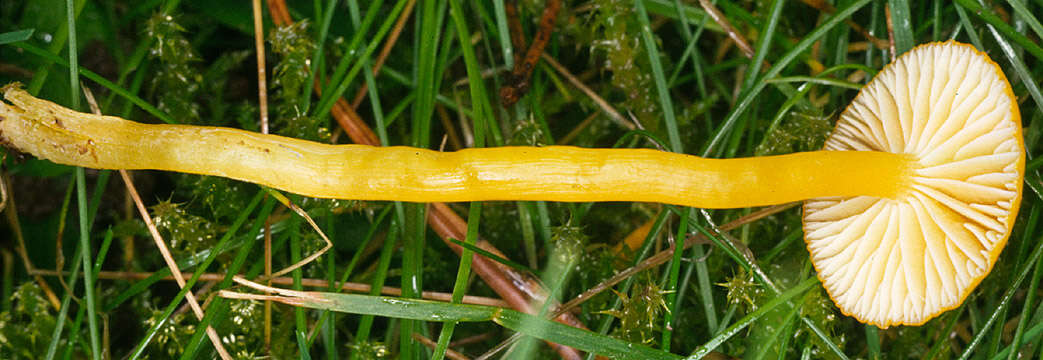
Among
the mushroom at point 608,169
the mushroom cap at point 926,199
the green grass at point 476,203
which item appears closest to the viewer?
the mushroom cap at point 926,199

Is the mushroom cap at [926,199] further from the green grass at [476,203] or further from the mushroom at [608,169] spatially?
the green grass at [476,203]

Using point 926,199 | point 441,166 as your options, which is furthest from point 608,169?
point 926,199

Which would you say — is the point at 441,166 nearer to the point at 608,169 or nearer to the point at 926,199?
the point at 608,169

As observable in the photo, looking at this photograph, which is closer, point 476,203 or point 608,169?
point 608,169

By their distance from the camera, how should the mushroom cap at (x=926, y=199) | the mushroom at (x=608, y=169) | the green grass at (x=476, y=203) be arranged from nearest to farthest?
the mushroom cap at (x=926, y=199) → the mushroom at (x=608, y=169) → the green grass at (x=476, y=203)

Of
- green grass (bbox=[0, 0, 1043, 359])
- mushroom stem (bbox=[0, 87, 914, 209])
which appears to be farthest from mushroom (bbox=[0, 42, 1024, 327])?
green grass (bbox=[0, 0, 1043, 359])

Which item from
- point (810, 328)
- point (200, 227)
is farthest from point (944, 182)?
point (200, 227)

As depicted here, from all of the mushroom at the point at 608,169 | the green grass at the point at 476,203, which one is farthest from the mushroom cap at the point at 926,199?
the green grass at the point at 476,203

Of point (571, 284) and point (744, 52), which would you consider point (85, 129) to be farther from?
point (744, 52)
